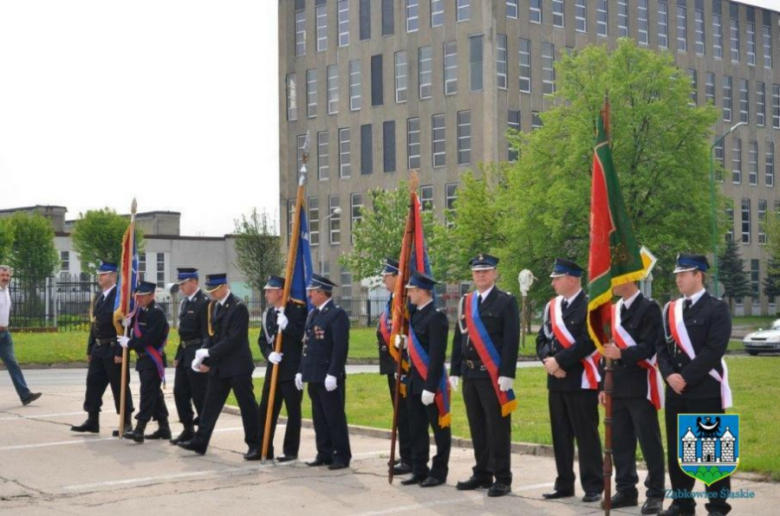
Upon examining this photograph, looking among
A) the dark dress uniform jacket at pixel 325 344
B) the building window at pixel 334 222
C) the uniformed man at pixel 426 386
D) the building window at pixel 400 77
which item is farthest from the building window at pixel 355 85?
the uniformed man at pixel 426 386

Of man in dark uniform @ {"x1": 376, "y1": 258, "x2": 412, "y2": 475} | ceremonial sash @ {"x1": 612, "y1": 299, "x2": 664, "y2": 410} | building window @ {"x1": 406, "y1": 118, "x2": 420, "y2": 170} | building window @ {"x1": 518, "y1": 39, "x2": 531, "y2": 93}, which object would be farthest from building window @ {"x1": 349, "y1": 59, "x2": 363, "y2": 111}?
ceremonial sash @ {"x1": 612, "y1": 299, "x2": 664, "y2": 410}

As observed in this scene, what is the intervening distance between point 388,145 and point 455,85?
6.22m

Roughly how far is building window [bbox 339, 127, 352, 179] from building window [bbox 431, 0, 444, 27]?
909 cm

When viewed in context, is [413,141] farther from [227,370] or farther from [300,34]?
[227,370]

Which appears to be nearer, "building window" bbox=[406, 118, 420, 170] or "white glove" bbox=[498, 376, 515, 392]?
"white glove" bbox=[498, 376, 515, 392]

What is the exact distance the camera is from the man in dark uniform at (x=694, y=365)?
30.6 ft

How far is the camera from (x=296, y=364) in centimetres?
1330

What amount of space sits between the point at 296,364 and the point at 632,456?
14.6ft

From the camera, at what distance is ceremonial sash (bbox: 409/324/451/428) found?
37.4 ft

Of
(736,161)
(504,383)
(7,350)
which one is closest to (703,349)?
(504,383)

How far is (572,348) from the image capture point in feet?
34.0

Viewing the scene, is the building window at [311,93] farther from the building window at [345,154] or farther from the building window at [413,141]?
the building window at [413,141]

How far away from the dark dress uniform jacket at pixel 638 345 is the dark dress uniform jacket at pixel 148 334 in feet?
22.5

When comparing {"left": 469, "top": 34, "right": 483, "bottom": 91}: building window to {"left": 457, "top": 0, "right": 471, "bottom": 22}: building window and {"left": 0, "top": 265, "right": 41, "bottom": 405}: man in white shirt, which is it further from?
{"left": 0, "top": 265, "right": 41, "bottom": 405}: man in white shirt
